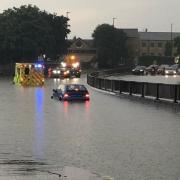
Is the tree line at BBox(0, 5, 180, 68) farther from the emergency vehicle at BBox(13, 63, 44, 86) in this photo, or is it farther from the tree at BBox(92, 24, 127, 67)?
the emergency vehicle at BBox(13, 63, 44, 86)

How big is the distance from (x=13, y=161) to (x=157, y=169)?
2963mm

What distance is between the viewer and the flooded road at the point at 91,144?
12.2 metres

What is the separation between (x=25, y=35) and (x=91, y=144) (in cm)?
10308

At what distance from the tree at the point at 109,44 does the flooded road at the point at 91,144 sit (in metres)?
128

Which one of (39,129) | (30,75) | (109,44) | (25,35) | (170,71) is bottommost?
(170,71)

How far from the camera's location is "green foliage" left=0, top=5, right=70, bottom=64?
116438 millimetres

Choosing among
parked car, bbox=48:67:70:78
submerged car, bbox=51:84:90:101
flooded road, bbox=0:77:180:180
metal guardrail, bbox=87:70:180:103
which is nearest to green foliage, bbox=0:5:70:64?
parked car, bbox=48:67:70:78

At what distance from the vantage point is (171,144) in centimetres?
1652

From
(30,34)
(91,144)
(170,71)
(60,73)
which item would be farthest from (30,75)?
(30,34)

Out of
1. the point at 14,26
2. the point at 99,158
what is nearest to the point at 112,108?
the point at 99,158

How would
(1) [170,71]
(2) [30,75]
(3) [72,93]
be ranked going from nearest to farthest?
(3) [72,93] < (2) [30,75] < (1) [170,71]

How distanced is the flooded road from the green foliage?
89.2m

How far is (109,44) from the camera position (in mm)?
165875

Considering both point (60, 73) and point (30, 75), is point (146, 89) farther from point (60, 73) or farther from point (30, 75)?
point (60, 73)
